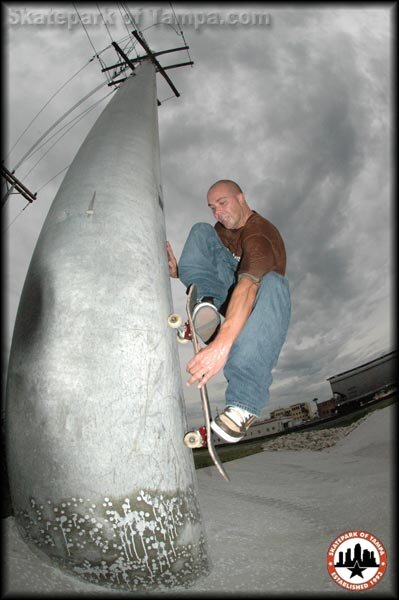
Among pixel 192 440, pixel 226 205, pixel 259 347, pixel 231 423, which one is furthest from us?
pixel 226 205

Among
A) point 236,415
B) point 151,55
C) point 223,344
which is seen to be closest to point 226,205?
point 223,344

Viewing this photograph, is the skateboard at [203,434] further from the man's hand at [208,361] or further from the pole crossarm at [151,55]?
the pole crossarm at [151,55]

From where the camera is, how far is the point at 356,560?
7.06ft

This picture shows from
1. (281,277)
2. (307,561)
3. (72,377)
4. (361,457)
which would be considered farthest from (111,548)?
(361,457)

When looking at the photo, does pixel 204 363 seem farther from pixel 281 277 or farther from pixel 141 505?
pixel 281 277

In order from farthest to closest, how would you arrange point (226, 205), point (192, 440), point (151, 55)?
1. point (151, 55)
2. point (226, 205)
3. point (192, 440)

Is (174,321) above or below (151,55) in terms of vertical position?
below

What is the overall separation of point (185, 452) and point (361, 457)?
5.52m

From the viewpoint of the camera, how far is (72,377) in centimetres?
168

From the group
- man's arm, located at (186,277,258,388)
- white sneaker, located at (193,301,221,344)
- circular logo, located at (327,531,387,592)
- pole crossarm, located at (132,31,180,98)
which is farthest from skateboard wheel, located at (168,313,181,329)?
pole crossarm, located at (132,31,180,98)

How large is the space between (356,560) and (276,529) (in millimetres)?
640

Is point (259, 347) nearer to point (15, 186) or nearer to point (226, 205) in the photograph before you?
point (226, 205)

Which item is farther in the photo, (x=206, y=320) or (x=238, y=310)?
(x=206, y=320)

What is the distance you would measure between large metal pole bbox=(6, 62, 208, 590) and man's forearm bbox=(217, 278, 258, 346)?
387mm
